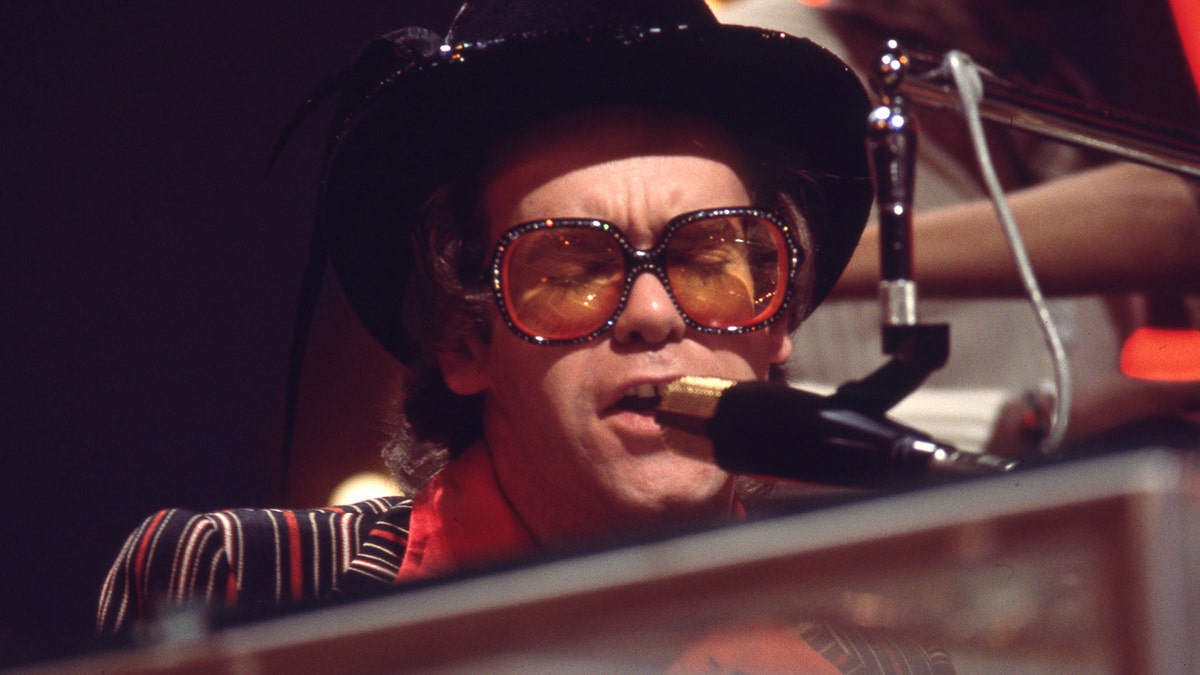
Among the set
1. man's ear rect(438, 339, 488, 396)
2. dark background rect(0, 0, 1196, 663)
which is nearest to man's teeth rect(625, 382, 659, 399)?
man's ear rect(438, 339, 488, 396)

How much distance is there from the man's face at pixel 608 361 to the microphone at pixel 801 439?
33 cm

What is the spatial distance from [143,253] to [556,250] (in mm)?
1301

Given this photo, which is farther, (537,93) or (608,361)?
(537,93)

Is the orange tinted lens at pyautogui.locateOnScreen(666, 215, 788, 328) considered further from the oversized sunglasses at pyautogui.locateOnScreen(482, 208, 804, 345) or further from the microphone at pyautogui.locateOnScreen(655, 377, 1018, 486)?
the microphone at pyautogui.locateOnScreen(655, 377, 1018, 486)

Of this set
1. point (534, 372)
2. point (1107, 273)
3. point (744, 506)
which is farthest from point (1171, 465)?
point (1107, 273)

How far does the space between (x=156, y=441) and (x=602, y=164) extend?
1325 millimetres

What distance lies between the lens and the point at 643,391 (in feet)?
4.35

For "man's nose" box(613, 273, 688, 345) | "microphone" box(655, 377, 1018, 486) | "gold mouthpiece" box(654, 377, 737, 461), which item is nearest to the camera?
"microphone" box(655, 377, 1018, 486)

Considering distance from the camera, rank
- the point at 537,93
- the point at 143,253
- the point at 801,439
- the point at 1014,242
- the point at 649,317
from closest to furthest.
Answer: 1. the point at 801,439
2. the point at 1014,242
3. the point at 649,317
4. the point at 537,93
5. the point at 143,253

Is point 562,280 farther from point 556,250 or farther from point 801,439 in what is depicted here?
point 801,439

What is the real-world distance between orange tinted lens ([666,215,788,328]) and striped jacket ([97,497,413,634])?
0.52 meters

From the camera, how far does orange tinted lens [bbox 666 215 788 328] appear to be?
4.41 feet

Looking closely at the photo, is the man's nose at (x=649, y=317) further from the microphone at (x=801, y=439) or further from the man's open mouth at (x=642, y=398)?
the microphone at (x=801, y=439)

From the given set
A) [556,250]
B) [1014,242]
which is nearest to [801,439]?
[1014,242]
